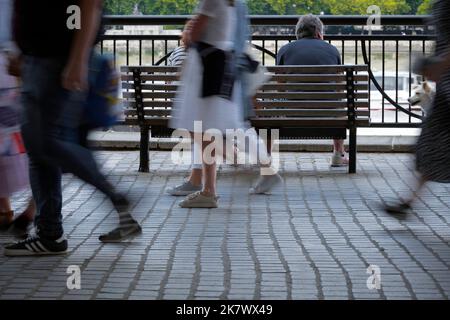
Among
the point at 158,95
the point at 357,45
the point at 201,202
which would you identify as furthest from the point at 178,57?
the point at 357,45

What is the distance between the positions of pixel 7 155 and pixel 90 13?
1.42 metres

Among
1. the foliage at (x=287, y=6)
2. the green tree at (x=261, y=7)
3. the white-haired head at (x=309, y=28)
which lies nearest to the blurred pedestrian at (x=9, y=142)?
the white-haired head at (x=309, y=28)

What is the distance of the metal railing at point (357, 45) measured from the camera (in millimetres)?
12180

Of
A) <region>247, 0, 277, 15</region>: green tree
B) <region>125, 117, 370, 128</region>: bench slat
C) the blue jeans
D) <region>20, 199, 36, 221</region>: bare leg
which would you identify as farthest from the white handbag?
<region>247, 0, 277, 15</region>: green tree

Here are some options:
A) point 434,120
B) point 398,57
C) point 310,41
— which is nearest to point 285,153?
point 310,41

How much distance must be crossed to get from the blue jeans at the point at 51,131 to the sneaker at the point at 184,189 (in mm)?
2484

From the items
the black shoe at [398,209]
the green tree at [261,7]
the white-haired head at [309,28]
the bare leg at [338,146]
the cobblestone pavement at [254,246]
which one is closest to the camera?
the cobblestone pavement at [254,246]

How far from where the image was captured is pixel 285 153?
11469 mm

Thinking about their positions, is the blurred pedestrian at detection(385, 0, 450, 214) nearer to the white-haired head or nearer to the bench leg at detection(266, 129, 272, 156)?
the bench leg at detection(266, 129, 272, 156)

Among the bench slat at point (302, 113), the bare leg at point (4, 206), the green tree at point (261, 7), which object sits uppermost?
the green tree at point (261, 7)

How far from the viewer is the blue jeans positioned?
611cm

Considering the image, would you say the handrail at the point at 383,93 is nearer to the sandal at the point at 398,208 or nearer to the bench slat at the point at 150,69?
the bench slat at the point at 150,69

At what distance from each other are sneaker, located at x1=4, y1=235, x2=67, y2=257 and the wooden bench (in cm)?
363
